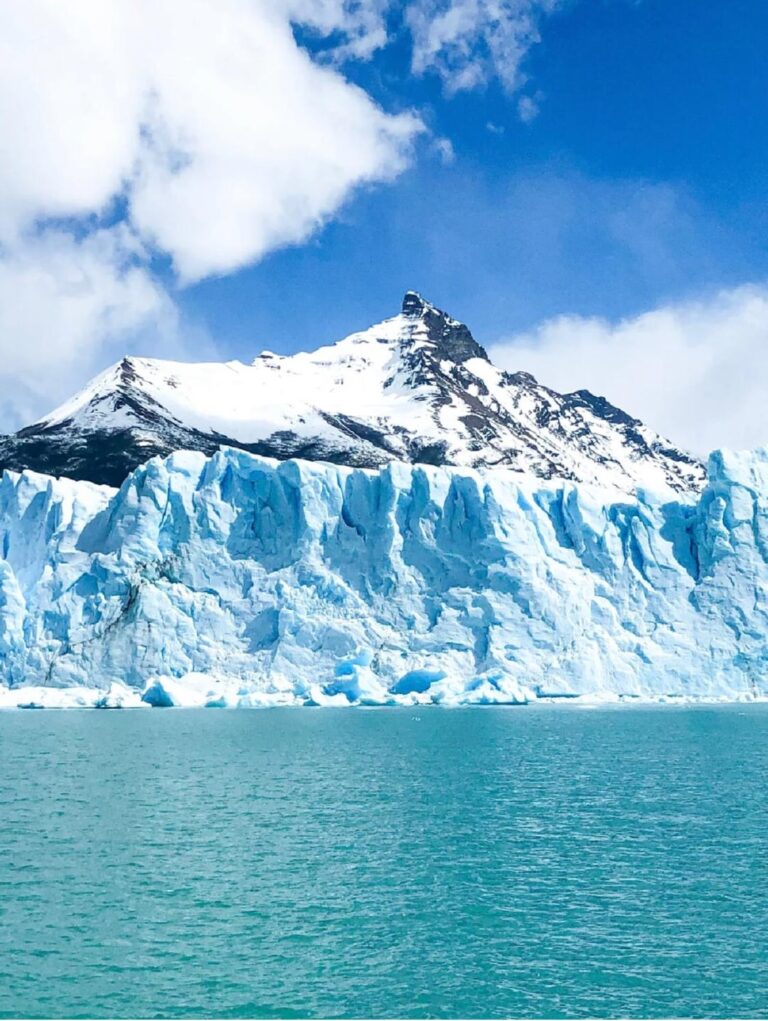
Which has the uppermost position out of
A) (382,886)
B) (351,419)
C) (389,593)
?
(351,419)

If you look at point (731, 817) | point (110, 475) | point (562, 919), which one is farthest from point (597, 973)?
point (110, 475)

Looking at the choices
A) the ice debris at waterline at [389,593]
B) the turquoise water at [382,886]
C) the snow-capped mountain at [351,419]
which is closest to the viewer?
the turquoise water at [382,886]

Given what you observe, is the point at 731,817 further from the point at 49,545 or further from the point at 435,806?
the point at 49,545

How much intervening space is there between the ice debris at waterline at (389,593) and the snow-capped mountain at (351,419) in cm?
608

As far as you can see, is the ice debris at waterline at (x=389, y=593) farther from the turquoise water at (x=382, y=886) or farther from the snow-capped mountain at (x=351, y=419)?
the turquoise water at (x=382, y=886)

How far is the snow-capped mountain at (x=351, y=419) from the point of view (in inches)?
3979

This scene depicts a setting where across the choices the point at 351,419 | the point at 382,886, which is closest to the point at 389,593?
the point at 382,886

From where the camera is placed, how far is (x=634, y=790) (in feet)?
78.0

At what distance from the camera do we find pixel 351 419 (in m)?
132

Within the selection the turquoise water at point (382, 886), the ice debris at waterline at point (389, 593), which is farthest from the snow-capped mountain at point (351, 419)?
the turquoise water at point (382, 886)

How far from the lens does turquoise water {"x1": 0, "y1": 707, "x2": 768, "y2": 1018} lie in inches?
440

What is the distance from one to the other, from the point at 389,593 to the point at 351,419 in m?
80.0

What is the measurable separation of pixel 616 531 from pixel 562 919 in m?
43.5

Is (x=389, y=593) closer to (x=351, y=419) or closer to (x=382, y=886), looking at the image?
(x=382, y=886)
